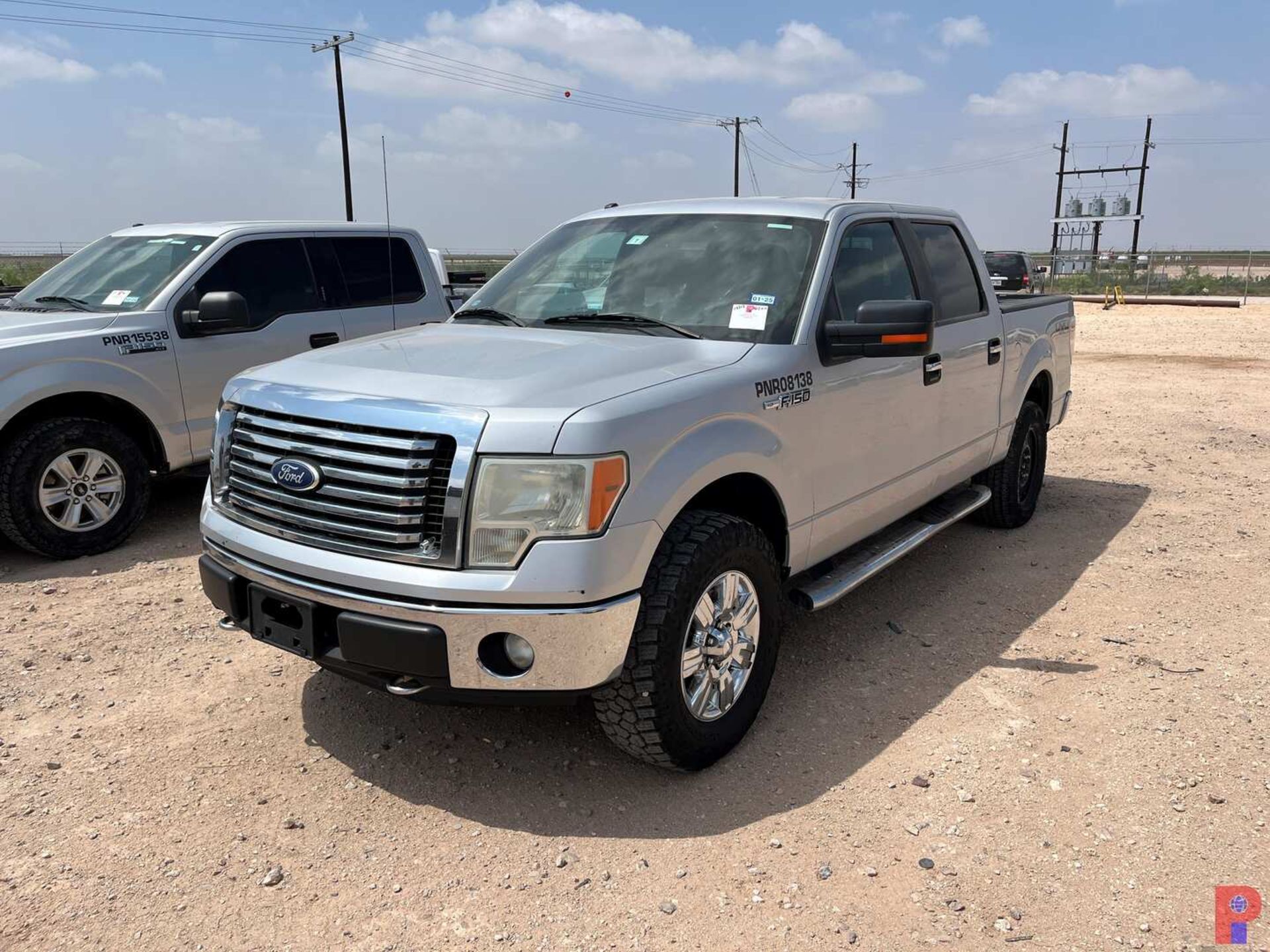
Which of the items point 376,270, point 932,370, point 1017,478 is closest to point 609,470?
point 932,370

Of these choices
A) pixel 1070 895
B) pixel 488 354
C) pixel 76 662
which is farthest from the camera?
pixel 76 662

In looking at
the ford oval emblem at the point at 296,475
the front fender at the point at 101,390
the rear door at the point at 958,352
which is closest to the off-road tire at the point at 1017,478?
the rear door at the point at 958,352

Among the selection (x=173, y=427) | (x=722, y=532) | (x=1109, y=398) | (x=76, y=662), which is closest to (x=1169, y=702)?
(x=722, y=532)

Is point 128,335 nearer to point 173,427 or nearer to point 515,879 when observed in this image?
point 173,427

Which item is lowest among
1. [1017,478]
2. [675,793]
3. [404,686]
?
[675,793]

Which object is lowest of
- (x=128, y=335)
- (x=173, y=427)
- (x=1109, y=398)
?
(x=1109, y=398)

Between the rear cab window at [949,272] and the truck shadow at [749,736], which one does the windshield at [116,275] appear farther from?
the rear cab window at [949,272]

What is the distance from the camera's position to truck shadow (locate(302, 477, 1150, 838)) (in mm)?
3213

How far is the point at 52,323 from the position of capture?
223 inches

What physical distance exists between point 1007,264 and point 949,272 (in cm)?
2171

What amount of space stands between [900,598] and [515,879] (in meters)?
2.85

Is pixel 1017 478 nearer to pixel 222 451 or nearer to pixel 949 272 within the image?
pixel 949 272

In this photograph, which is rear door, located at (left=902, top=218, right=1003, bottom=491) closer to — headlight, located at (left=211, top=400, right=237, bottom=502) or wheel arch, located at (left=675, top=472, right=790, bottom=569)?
wheel arch, located at (left=675, top=472, right=790, bottom=569)

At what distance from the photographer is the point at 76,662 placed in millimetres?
4230
